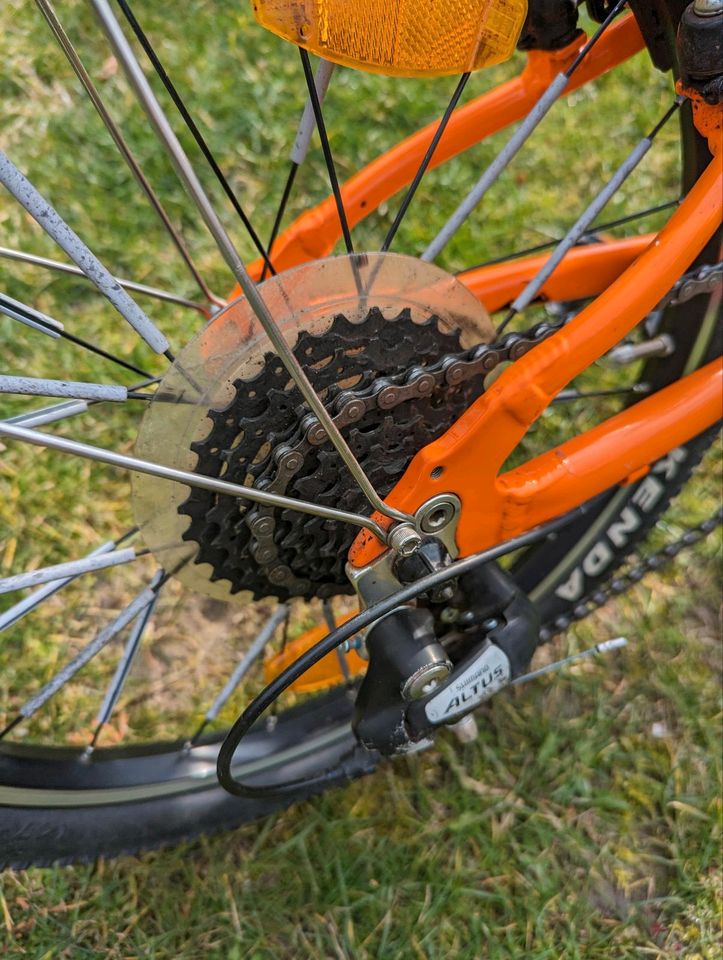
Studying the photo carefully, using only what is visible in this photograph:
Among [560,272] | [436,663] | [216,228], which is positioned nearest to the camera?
[216,228]

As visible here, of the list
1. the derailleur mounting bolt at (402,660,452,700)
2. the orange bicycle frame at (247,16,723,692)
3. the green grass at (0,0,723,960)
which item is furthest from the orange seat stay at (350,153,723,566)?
the green grass at (0,0,723,960)

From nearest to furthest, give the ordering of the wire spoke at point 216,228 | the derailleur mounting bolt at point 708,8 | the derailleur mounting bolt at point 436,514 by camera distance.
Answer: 1. the wire spoke at point 216,228
2. the derailleur mounting bolt at point 708,8
3. the derailleur mounting bolt at point 436,514

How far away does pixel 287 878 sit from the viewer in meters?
1.35

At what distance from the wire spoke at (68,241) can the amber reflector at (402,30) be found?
26 cm

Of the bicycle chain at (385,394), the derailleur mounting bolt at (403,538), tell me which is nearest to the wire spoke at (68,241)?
the bicycle chain at (385,394)

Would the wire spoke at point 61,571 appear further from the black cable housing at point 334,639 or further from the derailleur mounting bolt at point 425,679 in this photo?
the derailleur mounting bolt at point 425,679

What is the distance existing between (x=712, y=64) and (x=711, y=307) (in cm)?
34

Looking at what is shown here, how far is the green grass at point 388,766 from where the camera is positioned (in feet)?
4.28

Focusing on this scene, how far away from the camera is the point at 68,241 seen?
88 cm

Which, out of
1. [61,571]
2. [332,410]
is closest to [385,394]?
[332,410]

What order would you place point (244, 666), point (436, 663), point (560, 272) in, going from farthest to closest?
1. point (244, 666)
2. point (560, 272)
3. point (436, 663)

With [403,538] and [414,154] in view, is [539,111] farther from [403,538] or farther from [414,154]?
[403,538]

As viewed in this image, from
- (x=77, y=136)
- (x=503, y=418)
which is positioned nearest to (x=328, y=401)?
(x=503, y=418)

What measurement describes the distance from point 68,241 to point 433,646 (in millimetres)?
564
